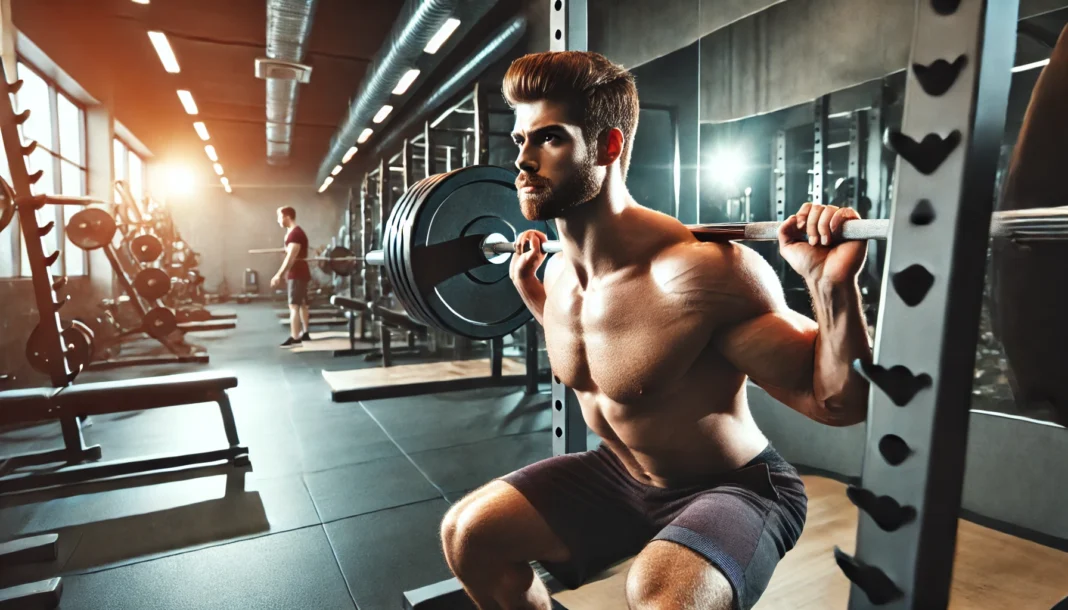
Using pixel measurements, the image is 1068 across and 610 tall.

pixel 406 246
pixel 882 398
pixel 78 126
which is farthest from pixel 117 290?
pixel 882 398

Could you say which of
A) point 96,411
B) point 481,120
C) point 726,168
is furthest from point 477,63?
point 96,411

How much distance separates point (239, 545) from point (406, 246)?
3.59ft

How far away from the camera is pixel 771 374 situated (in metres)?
0.81

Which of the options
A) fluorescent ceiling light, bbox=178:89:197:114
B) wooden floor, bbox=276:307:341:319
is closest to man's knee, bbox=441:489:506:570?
fluorescent ceiling light, bbox=178:89:197:114

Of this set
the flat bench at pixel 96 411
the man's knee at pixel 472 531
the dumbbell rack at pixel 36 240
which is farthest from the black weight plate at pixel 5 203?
the man's knee at pixel 472 531

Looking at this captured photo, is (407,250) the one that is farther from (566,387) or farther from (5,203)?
(5,203)

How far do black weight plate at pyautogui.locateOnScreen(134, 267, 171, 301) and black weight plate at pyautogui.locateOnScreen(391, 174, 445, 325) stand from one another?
13.2 ft

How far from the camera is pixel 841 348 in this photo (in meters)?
0.71

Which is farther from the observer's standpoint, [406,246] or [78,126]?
[78,126]

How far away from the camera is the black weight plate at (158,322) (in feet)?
14.6

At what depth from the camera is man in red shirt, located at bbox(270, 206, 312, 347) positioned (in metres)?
5.21

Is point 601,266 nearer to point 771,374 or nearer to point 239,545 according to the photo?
point 771,374

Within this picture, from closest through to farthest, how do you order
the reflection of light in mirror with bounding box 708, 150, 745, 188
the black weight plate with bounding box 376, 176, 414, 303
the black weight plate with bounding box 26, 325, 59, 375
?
the black weight plate with bounding box 376, 176, 414, 303
the reflection of light in mirror with bounding box 708, 150, 745, 188
the black weight plate with bounding box 26, 325, 59, 375

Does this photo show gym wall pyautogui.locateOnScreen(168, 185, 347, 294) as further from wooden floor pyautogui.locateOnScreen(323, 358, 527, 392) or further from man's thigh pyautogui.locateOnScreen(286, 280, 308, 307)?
wooden floor pyautogui.locateOnScreen(323, 358, 527, 392)
